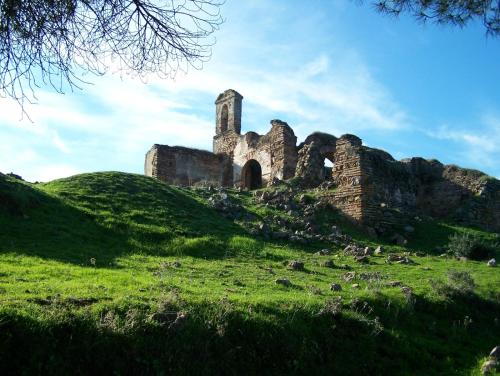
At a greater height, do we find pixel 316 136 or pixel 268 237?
pixel 316 136

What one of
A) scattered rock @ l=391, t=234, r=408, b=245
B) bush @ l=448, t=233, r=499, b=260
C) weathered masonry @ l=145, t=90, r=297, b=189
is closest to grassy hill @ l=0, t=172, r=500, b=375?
bush @ l=448, t=233, r=499, b=260

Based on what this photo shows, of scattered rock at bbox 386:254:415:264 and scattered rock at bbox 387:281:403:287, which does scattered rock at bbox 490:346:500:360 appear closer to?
scattered rock at bbox 387:281:403:287

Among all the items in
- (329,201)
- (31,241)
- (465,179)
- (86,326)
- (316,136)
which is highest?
(316,136)

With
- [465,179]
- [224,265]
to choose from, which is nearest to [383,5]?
[224,265]

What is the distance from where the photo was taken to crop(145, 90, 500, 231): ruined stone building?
16703 millimetres

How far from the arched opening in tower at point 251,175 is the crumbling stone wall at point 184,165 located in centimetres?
109

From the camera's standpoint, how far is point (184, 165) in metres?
25.1

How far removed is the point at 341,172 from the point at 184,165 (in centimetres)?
979

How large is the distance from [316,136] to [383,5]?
15.4 metres

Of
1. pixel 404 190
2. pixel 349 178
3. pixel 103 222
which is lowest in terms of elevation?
pixel 103 222

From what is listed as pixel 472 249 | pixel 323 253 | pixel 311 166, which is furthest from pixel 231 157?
pixel 472 249

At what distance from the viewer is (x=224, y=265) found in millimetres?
10594

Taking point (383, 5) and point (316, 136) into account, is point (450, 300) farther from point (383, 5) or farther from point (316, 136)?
point (316, 136)

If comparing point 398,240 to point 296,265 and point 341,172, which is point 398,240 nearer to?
point 341,172
